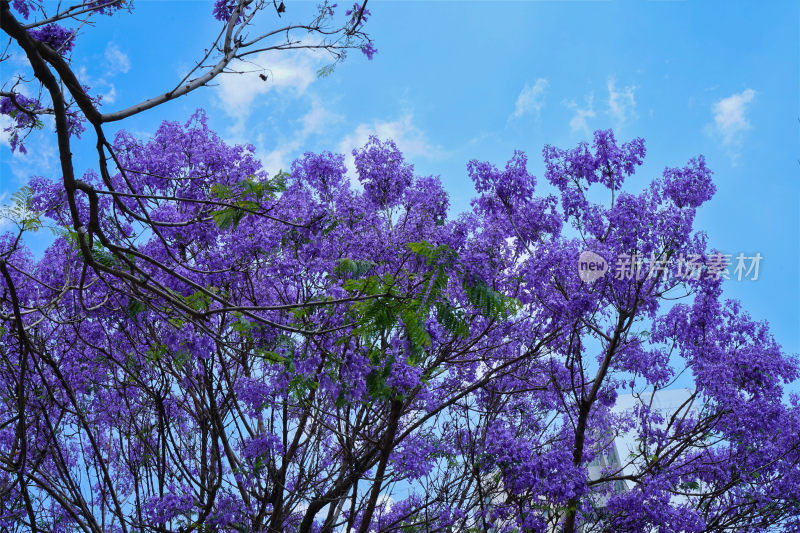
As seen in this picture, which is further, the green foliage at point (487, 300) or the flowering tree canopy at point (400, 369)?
the flowering tree canopy at point (400, 369)

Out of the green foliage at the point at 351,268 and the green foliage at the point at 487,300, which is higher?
the green foliage at the point at 351,268

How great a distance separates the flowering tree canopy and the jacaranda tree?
3cm

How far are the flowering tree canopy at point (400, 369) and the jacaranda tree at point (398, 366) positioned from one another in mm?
33

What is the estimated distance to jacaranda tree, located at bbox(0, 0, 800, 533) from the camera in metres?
5.38

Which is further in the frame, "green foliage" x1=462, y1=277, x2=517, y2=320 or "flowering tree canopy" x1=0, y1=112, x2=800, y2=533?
"flowering tree canopy" x1=0, y1=112, x2=800, y2=533

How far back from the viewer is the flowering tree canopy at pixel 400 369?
215 inches

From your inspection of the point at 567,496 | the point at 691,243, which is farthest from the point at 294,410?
the point at 691,243

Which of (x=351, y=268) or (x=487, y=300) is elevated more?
(x=351, y=268)

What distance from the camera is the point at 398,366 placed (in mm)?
4684

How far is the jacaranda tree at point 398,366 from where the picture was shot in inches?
212

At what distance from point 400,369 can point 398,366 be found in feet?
0.12

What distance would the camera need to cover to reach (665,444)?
7320 millimetres

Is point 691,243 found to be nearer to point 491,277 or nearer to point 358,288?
point 491,277

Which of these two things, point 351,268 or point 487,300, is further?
point 351,268
